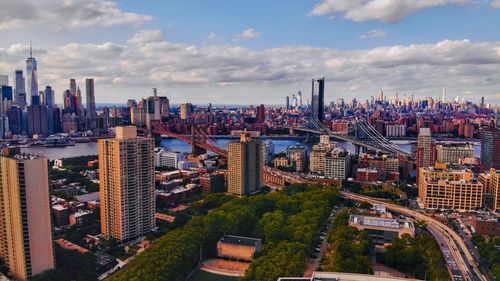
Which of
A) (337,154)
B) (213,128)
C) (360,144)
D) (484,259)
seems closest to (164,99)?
(213,128)

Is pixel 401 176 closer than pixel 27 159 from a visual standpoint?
No

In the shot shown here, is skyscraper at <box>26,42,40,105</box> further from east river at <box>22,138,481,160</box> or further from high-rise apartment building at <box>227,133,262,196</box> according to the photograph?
high-rise apartment building at <box>227,133,262,196</box>

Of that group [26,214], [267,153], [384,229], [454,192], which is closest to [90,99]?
[267,153]

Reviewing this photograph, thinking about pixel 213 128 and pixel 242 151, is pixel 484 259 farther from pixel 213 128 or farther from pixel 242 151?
pixel 213 128

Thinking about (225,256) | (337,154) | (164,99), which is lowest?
(225,256)

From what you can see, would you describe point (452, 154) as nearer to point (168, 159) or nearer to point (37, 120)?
point (168, 159)

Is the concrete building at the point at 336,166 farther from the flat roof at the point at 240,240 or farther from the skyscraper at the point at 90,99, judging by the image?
the skyscraper at the point at 90,99

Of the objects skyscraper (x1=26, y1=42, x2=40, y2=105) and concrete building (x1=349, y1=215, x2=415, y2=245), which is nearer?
concrete building (x1=349, y1=215, x2=415, y2=245)

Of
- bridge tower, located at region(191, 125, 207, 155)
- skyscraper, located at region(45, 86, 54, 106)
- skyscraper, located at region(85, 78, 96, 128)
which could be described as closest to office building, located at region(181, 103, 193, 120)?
skyscraper, located at region(85, 78, 96, 128)
